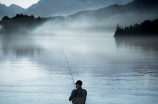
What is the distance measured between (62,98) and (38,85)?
3375mm

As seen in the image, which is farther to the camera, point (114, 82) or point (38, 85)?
point (114, 82)

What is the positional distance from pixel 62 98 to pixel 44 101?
83cm

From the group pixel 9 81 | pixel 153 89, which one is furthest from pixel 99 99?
pixel 9 81

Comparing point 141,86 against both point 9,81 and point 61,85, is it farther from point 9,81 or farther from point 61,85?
point 9,81

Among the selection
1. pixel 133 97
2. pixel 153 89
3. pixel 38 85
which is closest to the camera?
pixel 133 97

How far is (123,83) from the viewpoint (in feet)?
54.8

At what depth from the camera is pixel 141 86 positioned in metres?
15.8

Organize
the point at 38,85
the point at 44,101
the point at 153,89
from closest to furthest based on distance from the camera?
1. the point at 44,101
2. the point at 153,89
3. the point at 38,85

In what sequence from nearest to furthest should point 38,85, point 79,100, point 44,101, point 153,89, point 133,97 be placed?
1. point 79,100
2. point 44,101
3. point 133,97
4. point 153,89
5. point 38,85

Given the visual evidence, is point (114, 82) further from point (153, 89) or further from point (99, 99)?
point (99, 99)

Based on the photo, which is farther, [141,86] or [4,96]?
[141,86]

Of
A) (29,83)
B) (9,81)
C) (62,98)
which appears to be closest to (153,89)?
(62,98)

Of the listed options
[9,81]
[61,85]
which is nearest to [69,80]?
[61,85]

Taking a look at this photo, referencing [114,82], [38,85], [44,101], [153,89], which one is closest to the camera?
[44,101]
